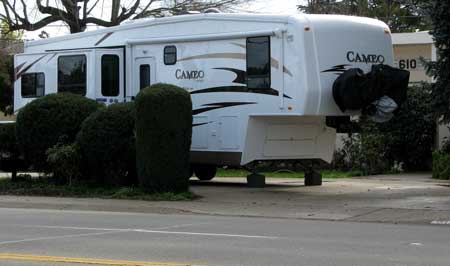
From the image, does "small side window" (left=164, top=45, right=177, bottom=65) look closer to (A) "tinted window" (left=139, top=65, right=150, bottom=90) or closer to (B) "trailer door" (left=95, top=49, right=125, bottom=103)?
(A) "tinted window" (left=139, top=65, right=150, bottom=90)

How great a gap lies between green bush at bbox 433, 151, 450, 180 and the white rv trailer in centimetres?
449

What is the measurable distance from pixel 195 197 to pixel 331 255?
335 inches

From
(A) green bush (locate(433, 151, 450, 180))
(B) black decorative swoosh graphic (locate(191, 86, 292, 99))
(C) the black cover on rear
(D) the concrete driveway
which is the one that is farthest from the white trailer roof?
(B) black decorative swoosh graphic (locate(191, 86, 292, 99))

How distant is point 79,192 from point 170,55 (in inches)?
171

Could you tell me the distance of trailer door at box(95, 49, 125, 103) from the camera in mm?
20172

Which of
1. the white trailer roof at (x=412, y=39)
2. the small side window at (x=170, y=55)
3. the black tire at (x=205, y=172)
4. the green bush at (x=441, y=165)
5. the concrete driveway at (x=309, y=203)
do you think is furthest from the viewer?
the white trailer roof at (x=412, y=39)

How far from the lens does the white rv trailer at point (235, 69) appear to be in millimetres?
17234

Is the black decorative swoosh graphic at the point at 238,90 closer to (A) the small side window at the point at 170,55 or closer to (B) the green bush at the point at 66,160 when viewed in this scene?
(A) the small side window at the point at 170,55

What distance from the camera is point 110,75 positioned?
2030 centimetres

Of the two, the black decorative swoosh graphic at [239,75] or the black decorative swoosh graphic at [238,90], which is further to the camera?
the black decorative swoosh graphic at [239,75]

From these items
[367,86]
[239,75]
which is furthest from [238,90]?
[367,86]

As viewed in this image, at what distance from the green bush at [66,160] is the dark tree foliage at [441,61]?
370 inches

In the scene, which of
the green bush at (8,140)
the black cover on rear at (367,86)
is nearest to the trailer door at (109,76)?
the green bush at (8,140)

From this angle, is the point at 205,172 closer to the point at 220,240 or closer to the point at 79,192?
the point at 79,192
